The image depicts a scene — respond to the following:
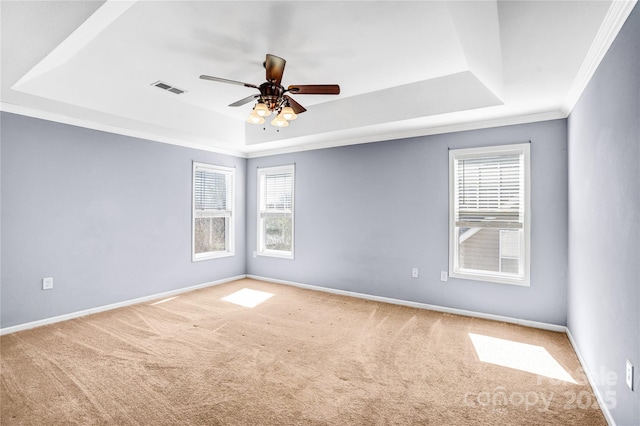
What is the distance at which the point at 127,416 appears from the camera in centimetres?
A: 208

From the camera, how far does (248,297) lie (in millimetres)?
4879

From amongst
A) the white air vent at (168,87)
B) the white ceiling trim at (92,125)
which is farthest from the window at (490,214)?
the white ceiling trim at (92,125)

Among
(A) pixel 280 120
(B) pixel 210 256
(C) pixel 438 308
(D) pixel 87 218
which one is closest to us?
(A) pixel 280 120

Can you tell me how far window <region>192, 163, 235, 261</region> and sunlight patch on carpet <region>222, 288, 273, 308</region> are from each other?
3.07 feet

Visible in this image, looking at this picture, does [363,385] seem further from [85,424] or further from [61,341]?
[61,341]

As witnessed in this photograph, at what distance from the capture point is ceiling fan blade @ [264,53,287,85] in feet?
7.82

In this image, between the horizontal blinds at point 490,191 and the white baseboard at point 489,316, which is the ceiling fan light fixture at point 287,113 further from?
the white baseboard at point 489,316

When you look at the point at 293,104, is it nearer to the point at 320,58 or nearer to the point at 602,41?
the point at 320,58

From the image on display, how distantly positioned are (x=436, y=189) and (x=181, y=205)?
3.79 metres

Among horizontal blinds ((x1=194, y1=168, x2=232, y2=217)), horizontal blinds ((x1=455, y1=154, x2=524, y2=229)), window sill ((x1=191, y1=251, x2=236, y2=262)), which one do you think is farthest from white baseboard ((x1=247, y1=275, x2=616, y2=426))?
horizontal blinds ((x1=194, y1=168, x2=232, y2=217))

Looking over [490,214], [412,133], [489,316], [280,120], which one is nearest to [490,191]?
[490,214]

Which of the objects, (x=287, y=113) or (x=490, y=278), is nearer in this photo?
(x=287, y=113)

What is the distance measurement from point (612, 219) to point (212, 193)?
5191 millimetres

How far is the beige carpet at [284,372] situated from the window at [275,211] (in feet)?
6.37
